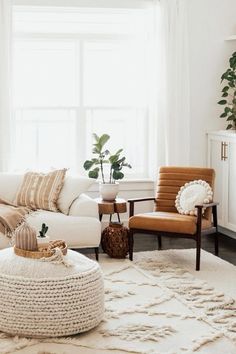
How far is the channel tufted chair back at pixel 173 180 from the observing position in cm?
597

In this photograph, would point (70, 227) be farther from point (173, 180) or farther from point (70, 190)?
point (173, 180)

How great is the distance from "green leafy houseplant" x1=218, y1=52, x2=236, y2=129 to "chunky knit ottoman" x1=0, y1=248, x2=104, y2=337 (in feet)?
11.3

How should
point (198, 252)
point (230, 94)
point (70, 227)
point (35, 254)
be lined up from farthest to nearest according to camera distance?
point (230, 94) → point (70, 227) → point (198, 252) → point (35, 254)

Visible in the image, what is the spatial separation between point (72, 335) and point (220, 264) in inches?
82.5

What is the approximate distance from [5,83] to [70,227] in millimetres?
1673

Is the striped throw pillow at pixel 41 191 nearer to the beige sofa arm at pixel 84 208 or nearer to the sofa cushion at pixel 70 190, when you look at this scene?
the sofa cushion at pixel 70 190

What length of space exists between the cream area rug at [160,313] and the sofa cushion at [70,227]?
27 cm

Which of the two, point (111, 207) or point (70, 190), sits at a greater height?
point (70, 190)

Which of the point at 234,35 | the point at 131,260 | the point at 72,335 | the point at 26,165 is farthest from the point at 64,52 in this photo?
the point at 72,335

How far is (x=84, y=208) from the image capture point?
5660mm

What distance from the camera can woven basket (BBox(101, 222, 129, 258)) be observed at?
5781mm

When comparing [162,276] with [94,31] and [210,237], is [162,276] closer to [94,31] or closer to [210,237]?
[210,237]

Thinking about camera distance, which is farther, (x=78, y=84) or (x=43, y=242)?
(x=78, y=84)

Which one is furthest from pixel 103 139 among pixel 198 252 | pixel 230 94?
pixel 230 94
